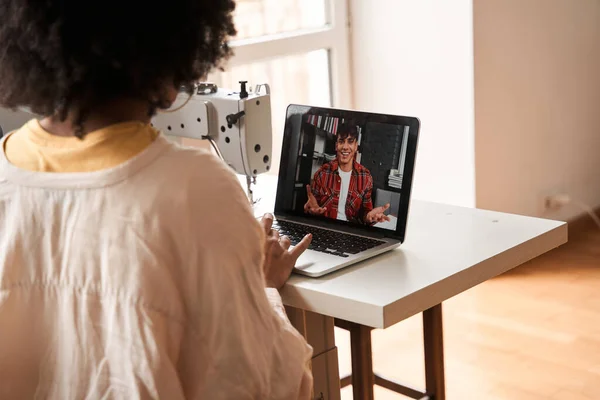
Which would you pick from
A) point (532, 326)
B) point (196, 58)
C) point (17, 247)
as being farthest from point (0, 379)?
point (532, 326)

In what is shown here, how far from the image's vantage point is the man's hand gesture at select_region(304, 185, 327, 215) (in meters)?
1.90

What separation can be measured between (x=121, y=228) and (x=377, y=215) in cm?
83

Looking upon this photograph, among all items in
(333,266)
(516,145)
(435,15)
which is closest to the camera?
(333,266)

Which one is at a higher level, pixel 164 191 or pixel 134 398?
pixel 164 191

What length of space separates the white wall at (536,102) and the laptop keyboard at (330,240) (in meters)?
1.94

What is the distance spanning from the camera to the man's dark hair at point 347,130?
1840 millimetres

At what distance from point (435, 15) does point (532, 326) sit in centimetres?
127

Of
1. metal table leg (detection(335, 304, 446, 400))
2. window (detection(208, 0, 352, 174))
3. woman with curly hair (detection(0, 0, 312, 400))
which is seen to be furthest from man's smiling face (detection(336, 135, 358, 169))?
window (detection(208, 0, 352, 174))

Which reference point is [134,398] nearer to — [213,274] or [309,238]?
[213,274]

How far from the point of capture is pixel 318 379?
6.56 ft

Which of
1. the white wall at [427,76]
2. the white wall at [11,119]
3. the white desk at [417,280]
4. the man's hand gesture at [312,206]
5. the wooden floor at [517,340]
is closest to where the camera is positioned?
the white desk at [417,280]

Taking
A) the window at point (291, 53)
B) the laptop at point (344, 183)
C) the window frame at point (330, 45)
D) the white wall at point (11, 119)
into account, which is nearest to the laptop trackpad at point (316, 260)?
the laptop at point (344, 183)

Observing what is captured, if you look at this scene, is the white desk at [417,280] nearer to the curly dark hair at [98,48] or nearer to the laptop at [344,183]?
the laptop at [344,183]

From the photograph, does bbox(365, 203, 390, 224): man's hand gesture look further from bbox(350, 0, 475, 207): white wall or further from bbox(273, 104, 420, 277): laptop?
bbox(350, 0, 475, 207): white wall
